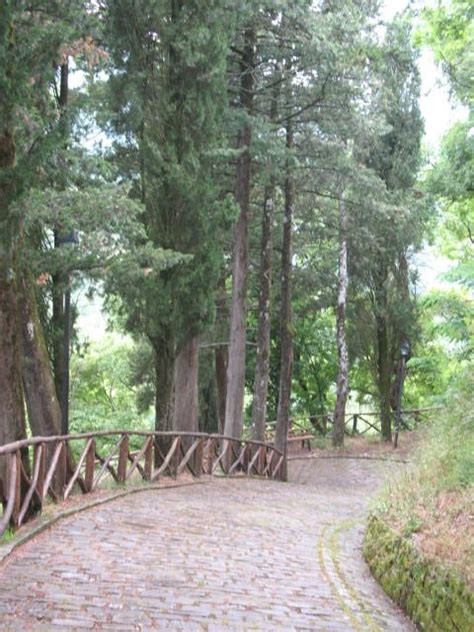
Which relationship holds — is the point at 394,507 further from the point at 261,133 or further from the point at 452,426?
the point at 261,133

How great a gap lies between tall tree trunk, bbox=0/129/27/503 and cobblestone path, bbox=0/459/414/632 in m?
1.21

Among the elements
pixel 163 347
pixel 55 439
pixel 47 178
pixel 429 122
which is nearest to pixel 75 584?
pixel 55 439

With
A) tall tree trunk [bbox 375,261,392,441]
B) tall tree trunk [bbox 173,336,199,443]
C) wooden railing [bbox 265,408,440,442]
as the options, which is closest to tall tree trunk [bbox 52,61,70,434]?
tall tree trunk [bbox 173,336,199,443]

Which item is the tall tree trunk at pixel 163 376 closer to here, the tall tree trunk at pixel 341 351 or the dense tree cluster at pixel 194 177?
the dense tree cluster at pixel 194 177

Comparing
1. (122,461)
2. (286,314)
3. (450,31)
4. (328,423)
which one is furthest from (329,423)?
(450,31)

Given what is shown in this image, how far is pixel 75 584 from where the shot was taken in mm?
5773

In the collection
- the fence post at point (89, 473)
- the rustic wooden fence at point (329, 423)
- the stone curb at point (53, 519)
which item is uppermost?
the rustic wooden fence at point (329, 423)

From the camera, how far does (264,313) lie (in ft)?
65.4

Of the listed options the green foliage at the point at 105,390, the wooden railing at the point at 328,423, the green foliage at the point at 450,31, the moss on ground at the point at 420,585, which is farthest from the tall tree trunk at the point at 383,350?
the moss on ground at the point at 420,585

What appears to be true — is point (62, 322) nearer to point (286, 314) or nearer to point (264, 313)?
point (264, 313)

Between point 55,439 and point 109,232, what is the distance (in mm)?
3491

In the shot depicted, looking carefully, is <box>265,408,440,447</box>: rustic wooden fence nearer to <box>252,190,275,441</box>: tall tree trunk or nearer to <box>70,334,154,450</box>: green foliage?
<box>70,334,154,450</box>: green foliage

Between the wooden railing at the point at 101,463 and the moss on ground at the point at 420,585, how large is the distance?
11.9ft

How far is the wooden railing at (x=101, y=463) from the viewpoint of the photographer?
25.5 feet
